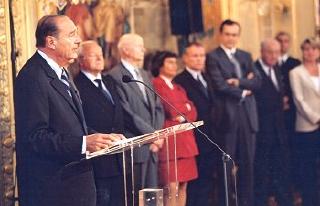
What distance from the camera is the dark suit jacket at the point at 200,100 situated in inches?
473

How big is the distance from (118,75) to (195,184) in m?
1.96

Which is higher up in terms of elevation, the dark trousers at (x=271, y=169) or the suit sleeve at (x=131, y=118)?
the suit sleeve at (x=131, y=118)

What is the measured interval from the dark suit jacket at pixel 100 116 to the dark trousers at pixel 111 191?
0.20 feet

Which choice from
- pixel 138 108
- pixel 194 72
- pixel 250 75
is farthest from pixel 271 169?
pixel 138 108

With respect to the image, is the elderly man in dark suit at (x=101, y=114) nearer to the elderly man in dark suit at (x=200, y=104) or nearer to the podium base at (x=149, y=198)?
the podium base at (x=149, y=198)

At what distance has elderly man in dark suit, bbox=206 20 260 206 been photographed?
1224 cm

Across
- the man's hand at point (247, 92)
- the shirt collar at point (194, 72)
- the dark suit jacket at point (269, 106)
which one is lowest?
the dark suit jacket at point (269, 106)

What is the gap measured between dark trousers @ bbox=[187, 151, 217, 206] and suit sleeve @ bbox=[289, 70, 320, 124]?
133cm

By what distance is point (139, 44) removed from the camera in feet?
36.4

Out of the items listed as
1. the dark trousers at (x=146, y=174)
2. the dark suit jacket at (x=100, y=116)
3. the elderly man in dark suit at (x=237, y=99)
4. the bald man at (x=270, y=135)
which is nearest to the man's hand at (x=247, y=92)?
the elderly man in dark suit at (x=237, y=99)

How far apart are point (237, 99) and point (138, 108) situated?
1835mm

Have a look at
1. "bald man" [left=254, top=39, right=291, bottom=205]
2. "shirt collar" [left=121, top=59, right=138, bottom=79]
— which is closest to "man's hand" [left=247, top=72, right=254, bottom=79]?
"bald man" [left=254, top=39, right=291, bottom=205]

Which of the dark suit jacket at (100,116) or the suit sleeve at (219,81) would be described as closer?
the dark suit jacket at (100,116)

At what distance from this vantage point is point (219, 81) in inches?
478
